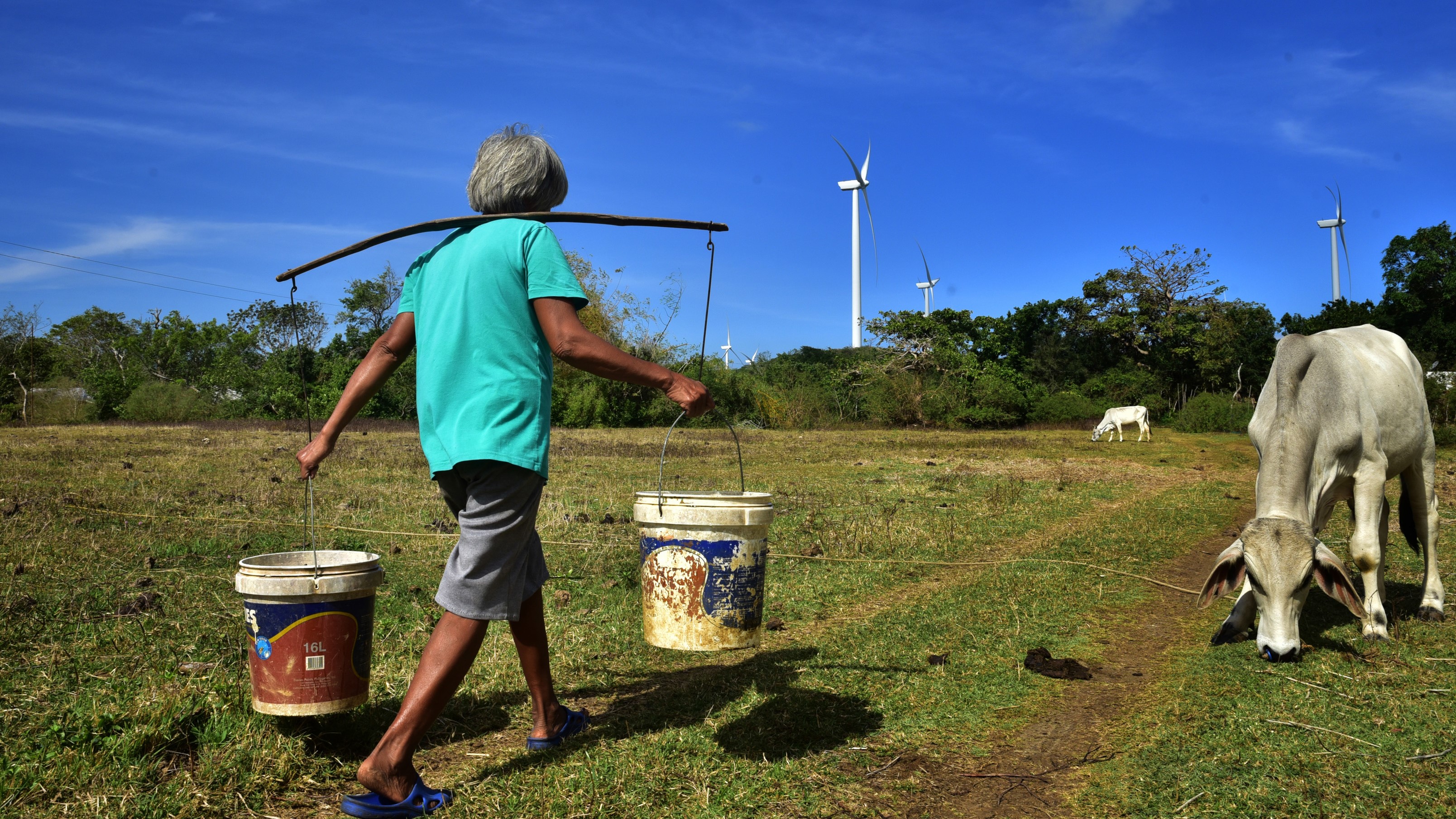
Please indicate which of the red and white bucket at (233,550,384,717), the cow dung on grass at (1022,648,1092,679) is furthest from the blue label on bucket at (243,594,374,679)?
the cow dung on grass at (1022,648,1092,679)

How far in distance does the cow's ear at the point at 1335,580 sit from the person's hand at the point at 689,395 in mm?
3795

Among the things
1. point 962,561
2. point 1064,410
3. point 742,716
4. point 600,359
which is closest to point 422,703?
point 600,359

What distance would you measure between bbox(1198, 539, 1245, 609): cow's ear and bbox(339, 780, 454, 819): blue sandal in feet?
14.0

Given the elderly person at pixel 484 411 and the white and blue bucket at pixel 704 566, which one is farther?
the white and blue bucket at pixel 704 566

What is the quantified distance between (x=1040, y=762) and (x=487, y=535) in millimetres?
2317

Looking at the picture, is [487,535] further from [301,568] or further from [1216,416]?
[1216,416]

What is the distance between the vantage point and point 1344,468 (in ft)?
19.0

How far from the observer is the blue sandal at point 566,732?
11.8 feet

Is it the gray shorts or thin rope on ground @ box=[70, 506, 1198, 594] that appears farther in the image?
thin rope on ground @ box=[70, 506, 1198, 594]

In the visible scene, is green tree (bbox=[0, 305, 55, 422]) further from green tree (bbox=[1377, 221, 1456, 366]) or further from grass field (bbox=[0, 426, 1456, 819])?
green tree (bbox=[1377, 221, 1456, 366])

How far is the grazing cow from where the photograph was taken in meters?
4.97

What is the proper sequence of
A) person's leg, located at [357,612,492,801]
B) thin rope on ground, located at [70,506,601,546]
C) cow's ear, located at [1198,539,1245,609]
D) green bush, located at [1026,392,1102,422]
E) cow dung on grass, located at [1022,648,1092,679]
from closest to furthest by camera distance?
person's leg, located at [357,612,492,801] < cow dung on grass, located at [1022,648,1092,679] < cow's ear, located at [1198,539,1245,609] < thin rope on ground, located at [70,506,601,546] < green bush, located at [1026,392,1102,422]

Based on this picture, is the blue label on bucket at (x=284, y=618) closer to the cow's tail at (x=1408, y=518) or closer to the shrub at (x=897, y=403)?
the cow's tail at (x=1408, y=518)

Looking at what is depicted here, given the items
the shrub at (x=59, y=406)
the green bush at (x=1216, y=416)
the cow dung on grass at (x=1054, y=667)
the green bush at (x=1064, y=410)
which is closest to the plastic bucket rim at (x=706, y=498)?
the cow dung on grass at (x=1054, y=667)
